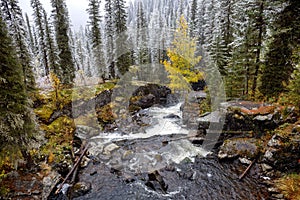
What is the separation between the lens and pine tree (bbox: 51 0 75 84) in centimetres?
2566

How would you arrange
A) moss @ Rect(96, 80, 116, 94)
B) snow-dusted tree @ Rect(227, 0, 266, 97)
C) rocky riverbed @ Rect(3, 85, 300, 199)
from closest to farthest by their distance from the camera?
1. rocky riverbed @ Rect(3, 85, 300, 199)
2. snow-dusted tree @ Rect(227, 0, 266, 97)
3. moss @ Rect(96, 80, 116, 94)

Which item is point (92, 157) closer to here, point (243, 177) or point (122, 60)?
point (243, 177)

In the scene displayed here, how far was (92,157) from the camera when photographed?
14430mm

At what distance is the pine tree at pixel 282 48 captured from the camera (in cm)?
1395

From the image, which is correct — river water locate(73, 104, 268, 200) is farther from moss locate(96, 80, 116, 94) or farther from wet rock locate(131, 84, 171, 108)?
wet rock locate(131, 84, 171, 108)

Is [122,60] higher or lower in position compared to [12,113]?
higher

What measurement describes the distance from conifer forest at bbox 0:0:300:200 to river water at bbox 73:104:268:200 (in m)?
0.07

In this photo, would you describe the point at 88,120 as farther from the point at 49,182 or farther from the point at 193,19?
the point at 193,19

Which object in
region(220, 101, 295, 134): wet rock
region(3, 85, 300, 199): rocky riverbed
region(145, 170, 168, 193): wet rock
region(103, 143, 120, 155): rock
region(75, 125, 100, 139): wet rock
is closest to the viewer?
region(3, 85, 300, 199): rocky riverbed

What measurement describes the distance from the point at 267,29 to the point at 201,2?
101 feet

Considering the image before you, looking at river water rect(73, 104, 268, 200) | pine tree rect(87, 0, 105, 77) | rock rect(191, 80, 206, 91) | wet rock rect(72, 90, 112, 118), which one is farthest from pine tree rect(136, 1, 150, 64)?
river water rect(73, 104, 268, 200)

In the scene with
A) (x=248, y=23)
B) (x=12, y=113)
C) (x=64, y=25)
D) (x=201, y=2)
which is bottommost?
(x=12, y=113)

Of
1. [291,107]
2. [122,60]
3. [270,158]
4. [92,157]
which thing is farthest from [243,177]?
[122,60]

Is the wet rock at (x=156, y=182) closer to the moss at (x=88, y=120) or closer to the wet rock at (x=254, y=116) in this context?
the wet rock at (x=254, y=116)
